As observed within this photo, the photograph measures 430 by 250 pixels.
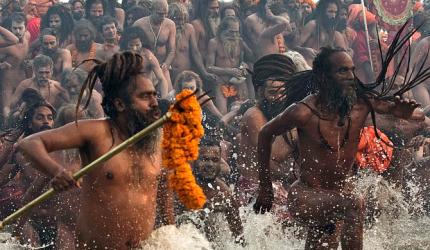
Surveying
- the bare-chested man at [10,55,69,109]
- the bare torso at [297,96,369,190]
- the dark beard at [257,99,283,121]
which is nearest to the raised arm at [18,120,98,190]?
the bare torso at [297,96,369,190]

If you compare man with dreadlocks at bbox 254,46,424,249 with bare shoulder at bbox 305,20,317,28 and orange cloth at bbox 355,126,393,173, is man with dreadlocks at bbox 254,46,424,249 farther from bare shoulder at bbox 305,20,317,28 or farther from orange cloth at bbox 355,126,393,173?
bare shoulder at bbox 305,20,317,28

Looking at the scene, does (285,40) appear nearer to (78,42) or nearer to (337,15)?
(337,15)

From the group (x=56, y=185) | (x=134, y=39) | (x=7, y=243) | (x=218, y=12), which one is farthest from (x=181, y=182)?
(x=218, y=12)

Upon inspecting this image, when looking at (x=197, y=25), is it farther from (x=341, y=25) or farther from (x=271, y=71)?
(x=271, y=71)

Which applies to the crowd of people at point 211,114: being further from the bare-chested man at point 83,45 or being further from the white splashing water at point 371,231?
the white splashing water at point 371,231

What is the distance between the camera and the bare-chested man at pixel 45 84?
13820 millimetres

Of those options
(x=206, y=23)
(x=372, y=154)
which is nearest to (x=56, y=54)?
(x=206, y=23)

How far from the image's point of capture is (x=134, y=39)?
1505cm

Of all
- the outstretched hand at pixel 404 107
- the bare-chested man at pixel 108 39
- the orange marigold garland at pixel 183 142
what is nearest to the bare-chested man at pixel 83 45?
the bare-chested man at pixel 108 39

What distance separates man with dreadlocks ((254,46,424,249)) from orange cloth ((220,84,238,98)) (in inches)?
293

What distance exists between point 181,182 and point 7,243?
3.55m

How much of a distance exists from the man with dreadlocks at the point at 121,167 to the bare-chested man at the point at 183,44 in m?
9.62

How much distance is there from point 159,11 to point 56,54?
160 centimetres

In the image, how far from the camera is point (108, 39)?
49.3 feet
